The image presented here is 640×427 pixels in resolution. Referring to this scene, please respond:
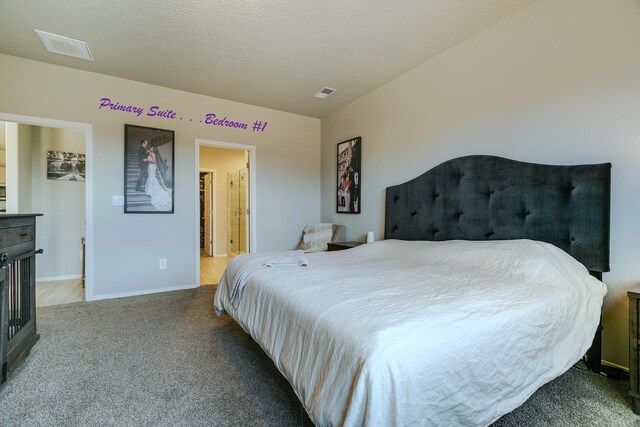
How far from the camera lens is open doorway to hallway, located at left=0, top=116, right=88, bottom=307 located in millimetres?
3803

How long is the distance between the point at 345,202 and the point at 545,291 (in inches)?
113

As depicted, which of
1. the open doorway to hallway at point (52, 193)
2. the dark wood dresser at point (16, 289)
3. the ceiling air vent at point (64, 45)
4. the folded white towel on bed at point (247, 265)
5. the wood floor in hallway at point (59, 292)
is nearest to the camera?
the dark wood dresser at point (16, 289)

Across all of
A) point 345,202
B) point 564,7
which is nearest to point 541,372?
point 564,7

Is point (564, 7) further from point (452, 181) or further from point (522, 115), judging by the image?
point (452, 181)

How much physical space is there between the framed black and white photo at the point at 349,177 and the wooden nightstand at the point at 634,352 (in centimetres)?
270

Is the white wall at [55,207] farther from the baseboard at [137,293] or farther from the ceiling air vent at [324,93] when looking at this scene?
the ceiling air vent at [324,93]

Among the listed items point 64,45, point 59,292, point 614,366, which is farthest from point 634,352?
point 59,292

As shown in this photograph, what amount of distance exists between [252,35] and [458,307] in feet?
8.66

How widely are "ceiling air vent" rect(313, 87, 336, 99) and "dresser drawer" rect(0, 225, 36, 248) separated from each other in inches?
124

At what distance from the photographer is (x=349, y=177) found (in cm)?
405

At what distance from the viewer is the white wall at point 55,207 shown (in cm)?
411

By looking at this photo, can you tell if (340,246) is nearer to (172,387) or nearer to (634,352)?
(172,387)

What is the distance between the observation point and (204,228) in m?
7.29
